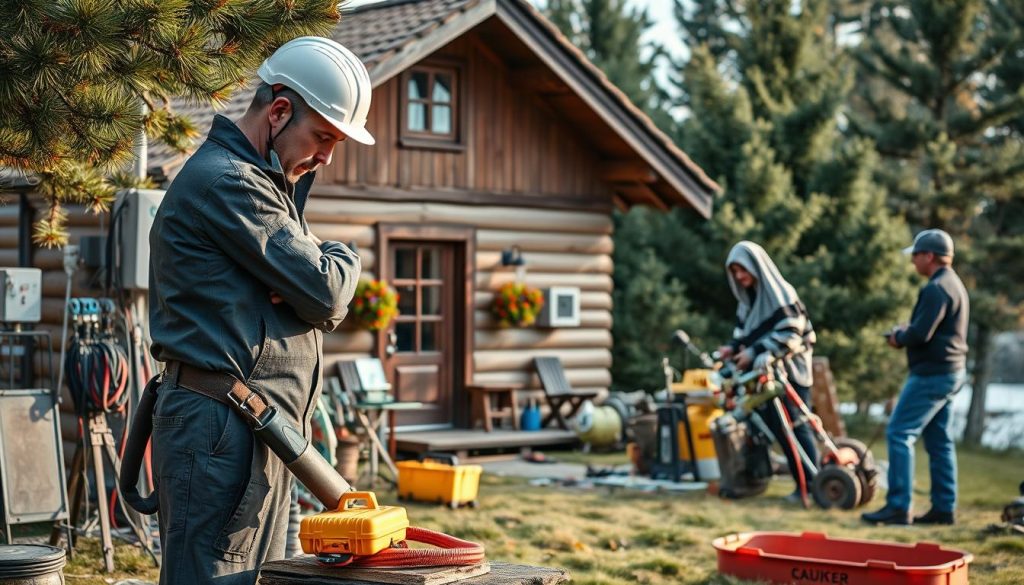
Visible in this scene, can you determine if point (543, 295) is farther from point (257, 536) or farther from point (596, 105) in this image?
point (257, 536)

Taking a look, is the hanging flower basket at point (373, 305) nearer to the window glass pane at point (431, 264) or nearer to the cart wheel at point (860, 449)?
the window glass pane at point (431, 264)

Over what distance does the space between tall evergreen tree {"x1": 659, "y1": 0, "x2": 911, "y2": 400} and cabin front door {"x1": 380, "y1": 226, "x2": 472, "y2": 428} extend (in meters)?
5.61

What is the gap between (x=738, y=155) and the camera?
1928 cm

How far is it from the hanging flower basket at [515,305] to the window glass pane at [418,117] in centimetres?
190

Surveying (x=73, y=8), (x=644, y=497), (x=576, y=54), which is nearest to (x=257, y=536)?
(x=73, y=8)

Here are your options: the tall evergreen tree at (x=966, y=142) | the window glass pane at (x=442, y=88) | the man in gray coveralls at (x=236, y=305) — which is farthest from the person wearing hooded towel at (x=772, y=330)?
the tall evergreen tree at (x=966, y=142)

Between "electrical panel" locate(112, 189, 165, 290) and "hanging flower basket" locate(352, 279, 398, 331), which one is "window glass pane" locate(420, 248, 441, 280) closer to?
"hanging flower basket" locate(352, 279, 398, 331)

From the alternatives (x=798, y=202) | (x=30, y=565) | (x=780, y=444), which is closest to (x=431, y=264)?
(x=780, y=444)

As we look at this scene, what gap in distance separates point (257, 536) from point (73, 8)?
7.58ft

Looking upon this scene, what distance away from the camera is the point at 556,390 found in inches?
563

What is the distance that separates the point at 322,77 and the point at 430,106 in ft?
33.2

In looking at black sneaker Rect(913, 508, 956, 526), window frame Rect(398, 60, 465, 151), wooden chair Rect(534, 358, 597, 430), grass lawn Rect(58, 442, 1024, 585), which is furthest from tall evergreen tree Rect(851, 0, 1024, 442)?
black sneaker Rect(913, 508, 956, 526)

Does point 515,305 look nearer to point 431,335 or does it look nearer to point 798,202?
point 431,335

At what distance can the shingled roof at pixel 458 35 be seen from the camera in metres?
12.0
